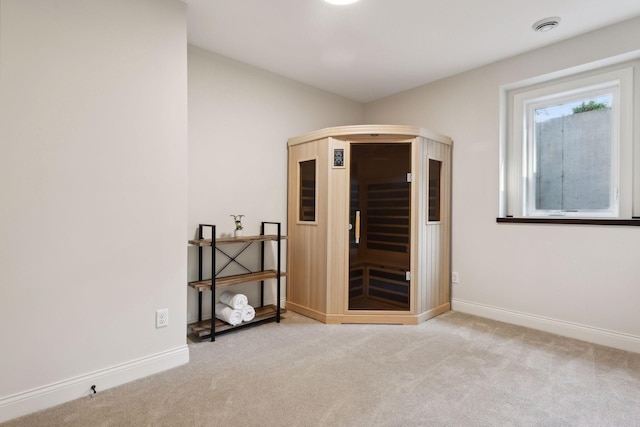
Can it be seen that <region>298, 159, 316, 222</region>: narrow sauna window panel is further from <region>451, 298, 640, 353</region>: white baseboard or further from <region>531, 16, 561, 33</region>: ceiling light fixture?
<region>531, 16, 561, 33</region>: ceiling light fixture

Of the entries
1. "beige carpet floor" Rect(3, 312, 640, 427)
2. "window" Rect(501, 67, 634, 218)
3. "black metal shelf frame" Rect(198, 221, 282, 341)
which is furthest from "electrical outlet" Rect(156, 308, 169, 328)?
"window" Rect(501, 67, 634, 218)

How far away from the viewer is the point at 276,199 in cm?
355

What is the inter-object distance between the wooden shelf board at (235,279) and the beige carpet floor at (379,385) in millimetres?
440

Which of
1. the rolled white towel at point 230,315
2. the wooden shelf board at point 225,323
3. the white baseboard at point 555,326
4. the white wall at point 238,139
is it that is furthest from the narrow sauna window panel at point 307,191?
the white baseboard at point 555,326

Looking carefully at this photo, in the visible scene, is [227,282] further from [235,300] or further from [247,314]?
[247,314]

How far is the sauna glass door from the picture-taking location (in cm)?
318

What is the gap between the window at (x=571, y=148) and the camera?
106 inches

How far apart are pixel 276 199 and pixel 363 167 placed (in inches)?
38.8

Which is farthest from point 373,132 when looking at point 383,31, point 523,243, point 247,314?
point 247,314

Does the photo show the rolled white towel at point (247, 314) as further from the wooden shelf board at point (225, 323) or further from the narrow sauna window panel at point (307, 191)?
the narrow sauna window panel at point (307, 191)

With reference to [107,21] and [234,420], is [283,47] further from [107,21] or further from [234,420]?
[234,420]

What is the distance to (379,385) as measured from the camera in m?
2.02

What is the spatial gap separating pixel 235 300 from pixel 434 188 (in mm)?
2198

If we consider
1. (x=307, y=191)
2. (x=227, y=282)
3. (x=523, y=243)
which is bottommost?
(x=227, y=282)
